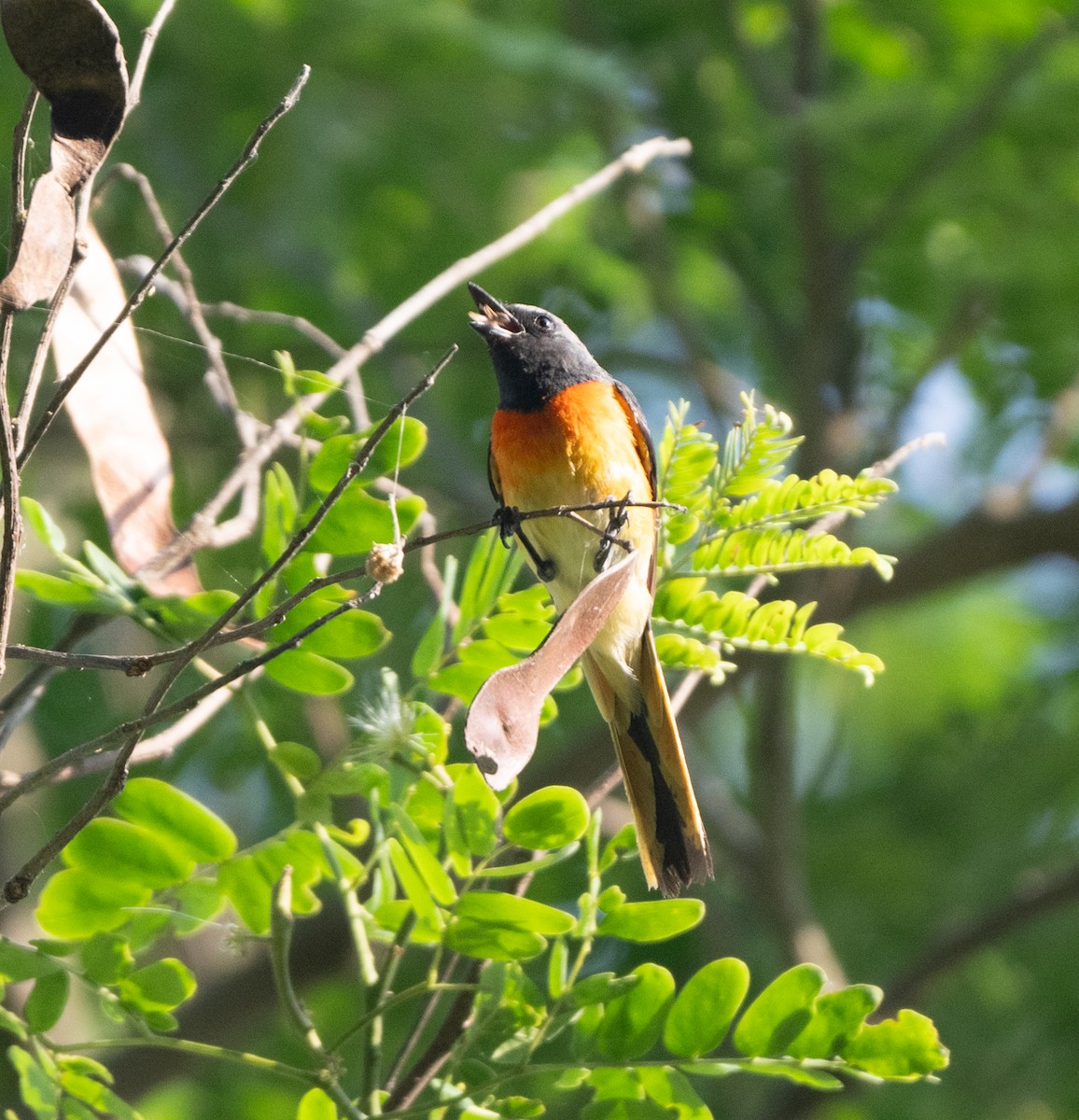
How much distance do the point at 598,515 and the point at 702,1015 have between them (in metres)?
1.37

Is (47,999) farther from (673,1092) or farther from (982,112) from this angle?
(982,112)

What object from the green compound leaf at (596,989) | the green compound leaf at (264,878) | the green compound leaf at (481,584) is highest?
the green compound leaf at (481,584)

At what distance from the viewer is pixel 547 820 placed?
1.91m

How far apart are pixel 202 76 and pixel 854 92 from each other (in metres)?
2.65

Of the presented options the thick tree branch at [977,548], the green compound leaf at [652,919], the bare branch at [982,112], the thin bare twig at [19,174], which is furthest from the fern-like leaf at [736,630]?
the thick tree branch at [977,548]

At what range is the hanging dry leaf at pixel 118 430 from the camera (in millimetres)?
2234

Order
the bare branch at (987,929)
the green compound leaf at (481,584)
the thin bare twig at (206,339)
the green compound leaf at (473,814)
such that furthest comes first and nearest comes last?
1. the bare branch at (987,929)
2. the thin bare twig at (206,339)
3. the green compound leaf at (481,584)
4. the green compound leaf at (473,814)

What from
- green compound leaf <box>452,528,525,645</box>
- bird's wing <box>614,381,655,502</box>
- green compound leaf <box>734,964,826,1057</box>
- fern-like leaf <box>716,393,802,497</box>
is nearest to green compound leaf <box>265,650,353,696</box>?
green compound leaf <box>452,528,525,645</box>

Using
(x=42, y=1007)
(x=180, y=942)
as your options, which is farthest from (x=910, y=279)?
(x=42, y=1007)

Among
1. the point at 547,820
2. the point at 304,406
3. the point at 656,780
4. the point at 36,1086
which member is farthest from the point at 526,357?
the point at 36,1086

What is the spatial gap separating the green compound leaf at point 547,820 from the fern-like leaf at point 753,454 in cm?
55

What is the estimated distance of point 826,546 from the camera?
2.08 metres

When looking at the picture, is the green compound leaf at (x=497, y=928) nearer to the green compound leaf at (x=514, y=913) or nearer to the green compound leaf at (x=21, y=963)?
the green compound leaf at (x=514, y=913)

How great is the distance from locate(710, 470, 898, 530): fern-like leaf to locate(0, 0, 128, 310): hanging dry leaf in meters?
1.02
